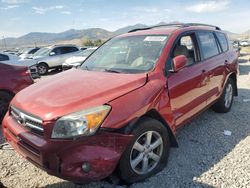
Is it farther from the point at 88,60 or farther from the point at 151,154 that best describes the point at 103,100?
the point at 88,60

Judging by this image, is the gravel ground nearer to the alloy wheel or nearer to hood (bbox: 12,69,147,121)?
the alloy wheel

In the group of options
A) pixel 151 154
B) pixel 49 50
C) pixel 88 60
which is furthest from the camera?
pixel 49 50

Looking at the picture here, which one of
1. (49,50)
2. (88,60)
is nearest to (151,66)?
(88,60)

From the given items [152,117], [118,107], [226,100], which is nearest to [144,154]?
[152,117]

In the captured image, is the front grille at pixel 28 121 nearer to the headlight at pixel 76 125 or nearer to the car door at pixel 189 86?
the headlight at pixel 76 125

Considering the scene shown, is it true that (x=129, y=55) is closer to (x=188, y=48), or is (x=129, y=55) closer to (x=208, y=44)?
(x=188, y=48)

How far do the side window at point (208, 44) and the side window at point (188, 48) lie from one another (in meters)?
0.21

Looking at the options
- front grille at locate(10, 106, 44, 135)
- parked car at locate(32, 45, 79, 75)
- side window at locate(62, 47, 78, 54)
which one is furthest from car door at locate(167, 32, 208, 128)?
side window at locate(62, 47, 78, 54)

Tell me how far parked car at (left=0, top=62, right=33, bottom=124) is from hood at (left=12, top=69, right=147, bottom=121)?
2.22m

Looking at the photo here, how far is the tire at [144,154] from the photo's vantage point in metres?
2.91

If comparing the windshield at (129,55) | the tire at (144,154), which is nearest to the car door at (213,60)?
the windshield at (129,55)

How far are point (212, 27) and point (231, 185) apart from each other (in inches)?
130

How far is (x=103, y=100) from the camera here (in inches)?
110

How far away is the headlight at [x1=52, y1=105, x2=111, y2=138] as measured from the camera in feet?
8.52
